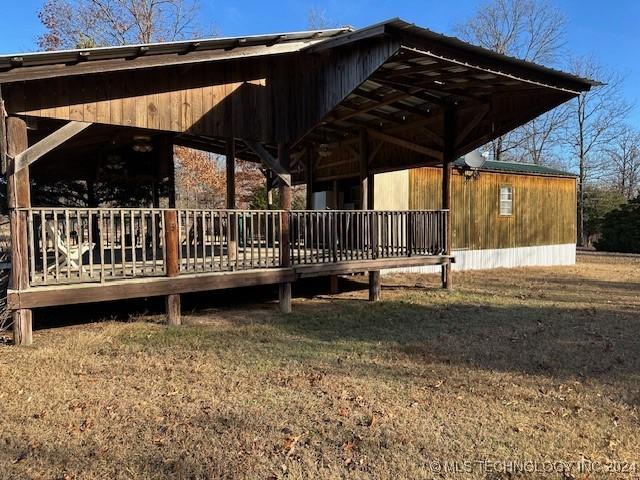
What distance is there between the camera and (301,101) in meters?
8.24

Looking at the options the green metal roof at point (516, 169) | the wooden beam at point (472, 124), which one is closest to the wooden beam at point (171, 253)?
the wooden beam at point (472, 124)

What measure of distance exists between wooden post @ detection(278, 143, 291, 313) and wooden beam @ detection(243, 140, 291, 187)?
0.26 feet

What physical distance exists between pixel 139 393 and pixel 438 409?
2624 mm

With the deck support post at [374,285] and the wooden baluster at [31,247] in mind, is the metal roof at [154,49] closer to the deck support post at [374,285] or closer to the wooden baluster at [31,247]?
the wooden baluster at [31,247]

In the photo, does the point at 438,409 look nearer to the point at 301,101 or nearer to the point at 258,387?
the point at 258,387

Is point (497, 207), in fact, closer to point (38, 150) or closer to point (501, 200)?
point (501, 200)

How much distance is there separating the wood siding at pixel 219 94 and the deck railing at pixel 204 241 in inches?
51.6

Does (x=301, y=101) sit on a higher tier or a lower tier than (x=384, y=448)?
higher

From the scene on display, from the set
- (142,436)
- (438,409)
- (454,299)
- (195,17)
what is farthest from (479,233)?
(195,17)

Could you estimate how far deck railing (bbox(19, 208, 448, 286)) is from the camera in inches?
240

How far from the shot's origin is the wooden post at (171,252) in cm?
662

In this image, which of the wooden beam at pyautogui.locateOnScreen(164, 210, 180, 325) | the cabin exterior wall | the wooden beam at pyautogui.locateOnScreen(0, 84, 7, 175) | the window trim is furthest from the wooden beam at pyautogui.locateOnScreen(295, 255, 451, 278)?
the window trim

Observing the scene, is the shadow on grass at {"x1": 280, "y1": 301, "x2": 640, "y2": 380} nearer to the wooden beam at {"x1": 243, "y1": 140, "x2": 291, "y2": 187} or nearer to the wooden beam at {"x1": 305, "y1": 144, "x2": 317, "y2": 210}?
the wooden beam at {"x1": 243, "y1": 140, "x2": 291, "y2": 187}

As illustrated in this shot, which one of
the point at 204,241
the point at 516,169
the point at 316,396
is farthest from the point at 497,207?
the point at 316,396
